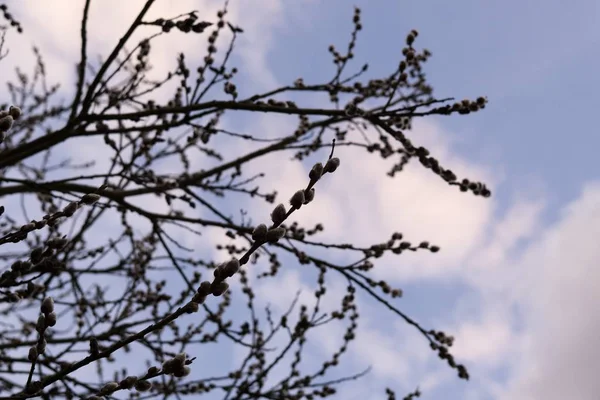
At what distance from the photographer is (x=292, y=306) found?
513 centimetres

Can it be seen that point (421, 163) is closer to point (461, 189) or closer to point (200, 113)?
point (461, 189)

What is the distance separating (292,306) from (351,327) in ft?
2.94

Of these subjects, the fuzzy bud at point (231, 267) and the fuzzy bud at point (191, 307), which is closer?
the fuzzy bud at point (231, 267)

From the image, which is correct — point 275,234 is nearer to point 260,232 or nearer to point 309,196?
point 260,232

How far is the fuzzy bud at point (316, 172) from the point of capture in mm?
1371

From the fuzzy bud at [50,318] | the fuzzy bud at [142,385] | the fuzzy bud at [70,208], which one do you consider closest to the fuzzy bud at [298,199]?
the fuzzy bud at [142,385]

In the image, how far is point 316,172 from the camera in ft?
4.55

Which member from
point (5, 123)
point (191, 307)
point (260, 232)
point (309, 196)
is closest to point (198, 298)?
point (191, 307)

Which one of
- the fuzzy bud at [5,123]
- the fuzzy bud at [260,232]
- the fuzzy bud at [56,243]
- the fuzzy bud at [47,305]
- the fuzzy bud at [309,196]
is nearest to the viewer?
the fuzzy bud at [260,232]

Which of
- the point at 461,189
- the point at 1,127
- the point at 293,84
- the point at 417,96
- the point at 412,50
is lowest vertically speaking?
the point at 1,127

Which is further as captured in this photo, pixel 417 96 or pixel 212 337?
pixel 417 96

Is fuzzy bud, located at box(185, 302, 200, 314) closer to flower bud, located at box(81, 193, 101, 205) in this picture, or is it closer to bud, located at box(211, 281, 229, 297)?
bud, located at box(211, 281, 229, 297)

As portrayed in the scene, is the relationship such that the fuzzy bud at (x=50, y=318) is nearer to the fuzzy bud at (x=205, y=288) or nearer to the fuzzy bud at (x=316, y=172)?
the fuzzy bud at (x=205, y=288)

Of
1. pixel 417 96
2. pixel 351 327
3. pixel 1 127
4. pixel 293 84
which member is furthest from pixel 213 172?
pixel 1 127
